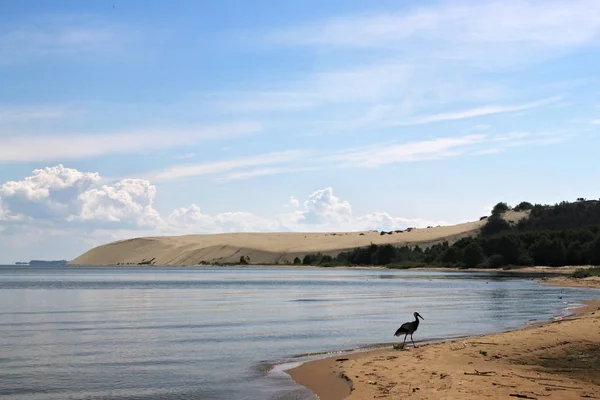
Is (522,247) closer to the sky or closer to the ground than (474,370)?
closer to the sky

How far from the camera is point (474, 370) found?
58.2 feet

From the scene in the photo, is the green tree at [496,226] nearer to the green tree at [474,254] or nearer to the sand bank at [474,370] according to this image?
the green tree at [474,254]

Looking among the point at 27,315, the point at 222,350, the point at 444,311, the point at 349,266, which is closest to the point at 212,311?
the point at 27,315

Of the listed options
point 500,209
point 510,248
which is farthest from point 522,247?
point 500,209

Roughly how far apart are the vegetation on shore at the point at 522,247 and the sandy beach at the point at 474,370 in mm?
90278

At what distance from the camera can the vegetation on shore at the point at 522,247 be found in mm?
114688

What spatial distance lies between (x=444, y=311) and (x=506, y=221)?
5772 inches

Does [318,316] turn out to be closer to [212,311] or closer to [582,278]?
[212,311]

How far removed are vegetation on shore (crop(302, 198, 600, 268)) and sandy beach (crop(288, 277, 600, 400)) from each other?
296 feet

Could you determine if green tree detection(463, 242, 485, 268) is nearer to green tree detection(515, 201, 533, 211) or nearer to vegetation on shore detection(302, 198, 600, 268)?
vegetation on shore detection(302, 198, 600, 268)

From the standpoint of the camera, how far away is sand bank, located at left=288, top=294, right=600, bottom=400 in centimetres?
1542

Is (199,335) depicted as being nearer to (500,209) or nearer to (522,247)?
(522,247)

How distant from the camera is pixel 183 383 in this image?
19016mm

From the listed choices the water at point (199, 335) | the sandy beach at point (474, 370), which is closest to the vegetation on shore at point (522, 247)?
the water at point (199, 335)
